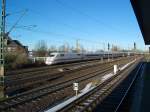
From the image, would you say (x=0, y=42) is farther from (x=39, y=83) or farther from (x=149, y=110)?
(x=149, y=110)

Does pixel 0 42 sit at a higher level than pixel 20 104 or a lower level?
higher

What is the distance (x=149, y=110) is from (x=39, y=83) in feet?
44.0

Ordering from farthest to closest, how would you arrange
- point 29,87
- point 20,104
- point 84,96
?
1. point 29,87
2. point 84,96
3. point 20,104

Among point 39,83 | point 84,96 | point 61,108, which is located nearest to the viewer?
point 61,108

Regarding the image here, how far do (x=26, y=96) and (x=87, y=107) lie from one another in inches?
219

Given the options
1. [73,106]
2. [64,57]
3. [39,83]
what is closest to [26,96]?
[73,106]

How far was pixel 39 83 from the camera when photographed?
24891 millimetres

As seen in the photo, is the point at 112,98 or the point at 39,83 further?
the point at 39,83

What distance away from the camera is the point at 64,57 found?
57.9m

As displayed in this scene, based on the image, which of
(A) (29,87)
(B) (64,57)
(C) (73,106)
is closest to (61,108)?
(C) (73,106)

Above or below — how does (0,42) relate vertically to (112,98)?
above

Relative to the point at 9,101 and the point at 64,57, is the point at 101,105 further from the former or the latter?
the point at 64,57

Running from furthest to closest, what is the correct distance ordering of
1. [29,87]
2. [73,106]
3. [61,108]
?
[29,87]
[73,106]
[61,108]

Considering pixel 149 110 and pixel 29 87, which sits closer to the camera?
pixel 149 110
